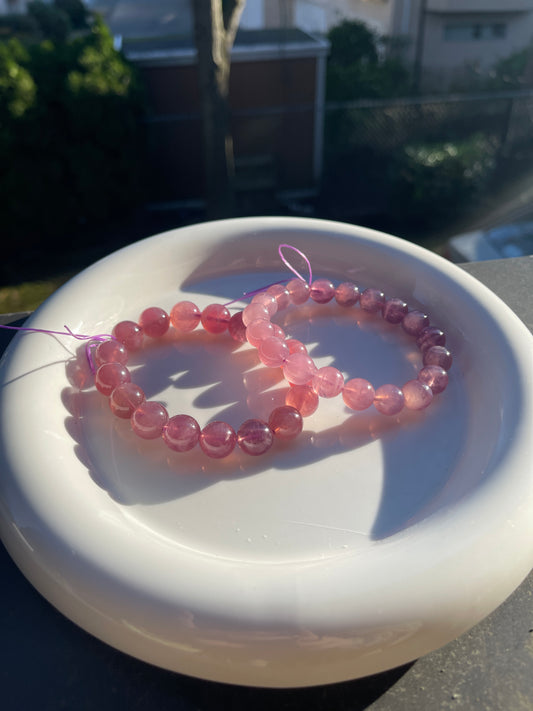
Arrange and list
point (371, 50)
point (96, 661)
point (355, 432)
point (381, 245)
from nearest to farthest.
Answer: point (96, 661)
point (355, 432)
point (381, 245)
point (371, 50)

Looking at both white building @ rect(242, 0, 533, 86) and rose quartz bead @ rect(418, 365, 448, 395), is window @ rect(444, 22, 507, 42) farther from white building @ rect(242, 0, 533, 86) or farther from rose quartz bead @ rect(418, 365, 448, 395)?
rose quartz bead @ rect(418, 365, 448, 395)

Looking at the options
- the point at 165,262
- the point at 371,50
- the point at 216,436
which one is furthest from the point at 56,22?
the point at 216,436

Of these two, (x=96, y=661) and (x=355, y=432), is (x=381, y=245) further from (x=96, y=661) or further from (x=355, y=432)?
(x=96, y=661)

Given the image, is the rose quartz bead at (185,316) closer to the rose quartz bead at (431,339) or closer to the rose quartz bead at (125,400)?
the rose quartz bead at (125,400)

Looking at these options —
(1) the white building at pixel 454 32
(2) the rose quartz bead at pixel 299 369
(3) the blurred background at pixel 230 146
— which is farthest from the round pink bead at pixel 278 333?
(1) the white building at pixel 454 32

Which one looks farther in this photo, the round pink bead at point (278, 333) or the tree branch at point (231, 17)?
the tree branch at point (231, 17)
